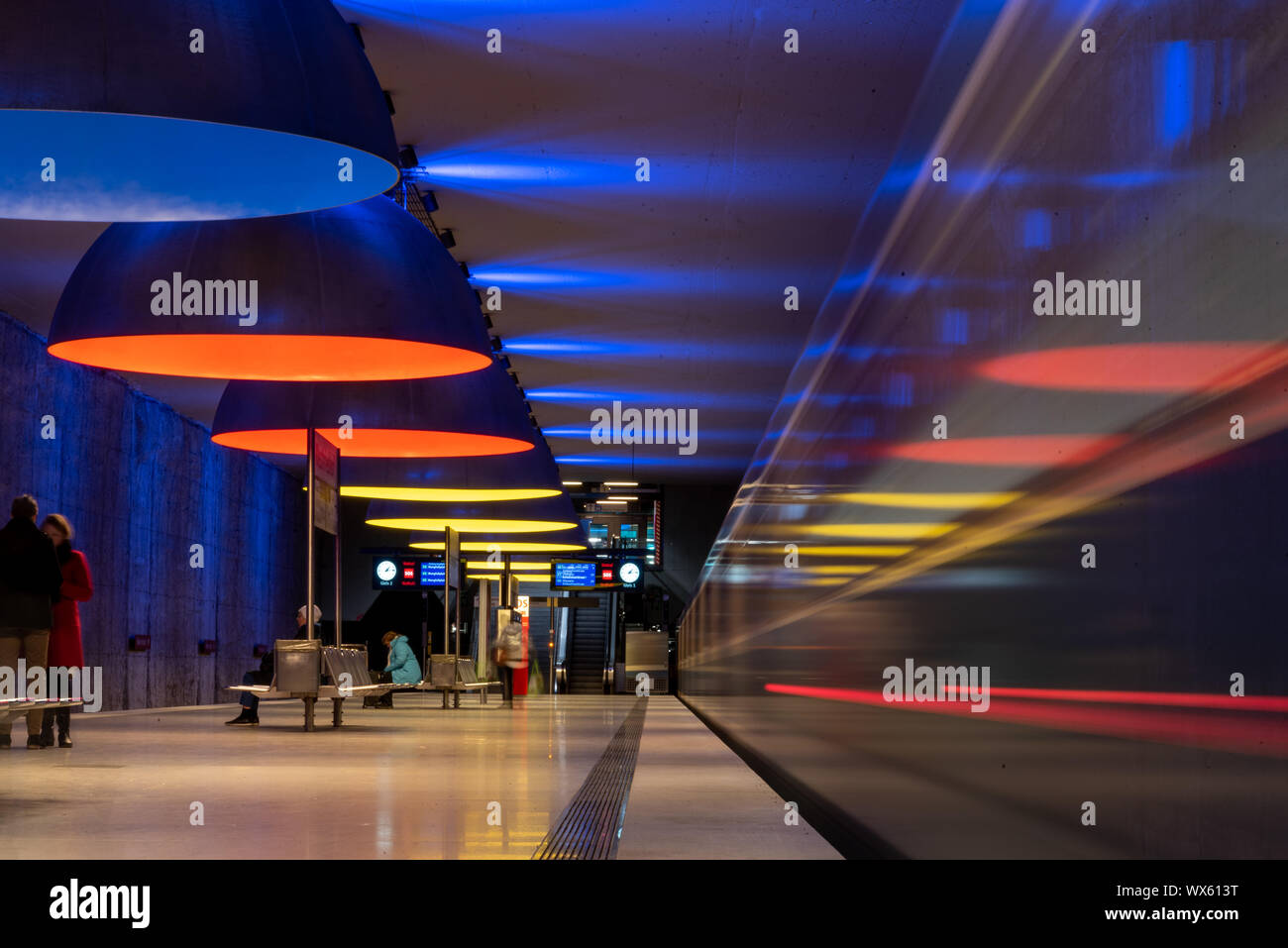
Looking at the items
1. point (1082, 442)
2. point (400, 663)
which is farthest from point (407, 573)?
point (1082, 442)

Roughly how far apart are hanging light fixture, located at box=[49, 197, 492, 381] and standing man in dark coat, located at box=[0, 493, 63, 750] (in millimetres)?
1779

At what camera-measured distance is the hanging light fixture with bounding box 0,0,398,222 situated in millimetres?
7520

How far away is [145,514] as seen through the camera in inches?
1104

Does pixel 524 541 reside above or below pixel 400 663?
above

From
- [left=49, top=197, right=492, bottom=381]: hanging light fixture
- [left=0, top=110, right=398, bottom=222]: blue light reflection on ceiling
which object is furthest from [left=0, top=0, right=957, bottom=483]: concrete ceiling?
[left=0, top=110, right=398, bottom=222]: blue light reflection on ceiling

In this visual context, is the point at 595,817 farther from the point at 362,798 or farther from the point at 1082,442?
the point at 1082,442

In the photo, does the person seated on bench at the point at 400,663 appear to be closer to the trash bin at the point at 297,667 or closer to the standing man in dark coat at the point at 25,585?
the trash bin at the point at 297,667

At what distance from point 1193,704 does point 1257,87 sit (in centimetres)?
74

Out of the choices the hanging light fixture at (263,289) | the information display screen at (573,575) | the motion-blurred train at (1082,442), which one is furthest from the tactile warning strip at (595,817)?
the information display screen at (573,575)

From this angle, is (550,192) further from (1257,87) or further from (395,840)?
(1257,87)

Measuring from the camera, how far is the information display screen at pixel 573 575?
43.0m

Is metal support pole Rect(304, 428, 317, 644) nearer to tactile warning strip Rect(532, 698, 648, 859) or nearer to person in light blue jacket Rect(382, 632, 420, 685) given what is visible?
tactile warning strip Rect(532, 698, 648, 859)

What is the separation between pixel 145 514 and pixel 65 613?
15.1 meters

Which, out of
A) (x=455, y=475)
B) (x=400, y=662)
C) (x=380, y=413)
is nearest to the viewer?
(x=380, y=413)
